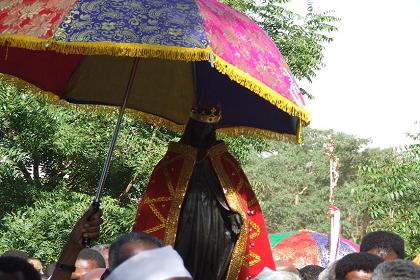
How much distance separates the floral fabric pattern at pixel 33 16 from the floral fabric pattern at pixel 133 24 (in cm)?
7

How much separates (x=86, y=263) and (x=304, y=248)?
33.8ft

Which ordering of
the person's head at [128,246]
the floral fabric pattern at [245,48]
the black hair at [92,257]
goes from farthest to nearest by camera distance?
the black hair at [92,257] → the floral fabric pattern at [245,48] → the person's head at [128,246]

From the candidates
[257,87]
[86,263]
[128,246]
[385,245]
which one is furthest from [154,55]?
[86,263]

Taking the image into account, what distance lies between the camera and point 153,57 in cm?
551

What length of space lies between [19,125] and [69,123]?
2.70 feet

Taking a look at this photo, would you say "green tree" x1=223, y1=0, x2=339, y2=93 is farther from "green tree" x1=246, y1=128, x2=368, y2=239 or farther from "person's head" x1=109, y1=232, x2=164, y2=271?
"green tree" x1=246, y1=128, x2=368, y2=239

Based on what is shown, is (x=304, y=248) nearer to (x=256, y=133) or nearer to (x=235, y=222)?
(x=256, y=133)

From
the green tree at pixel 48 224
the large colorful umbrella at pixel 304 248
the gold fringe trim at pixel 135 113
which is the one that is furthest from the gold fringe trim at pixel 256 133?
the large colorful umbrella at pixel 304 248

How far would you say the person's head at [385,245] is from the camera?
666 cm

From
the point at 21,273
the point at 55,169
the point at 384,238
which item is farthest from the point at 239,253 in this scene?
the point at 55,169

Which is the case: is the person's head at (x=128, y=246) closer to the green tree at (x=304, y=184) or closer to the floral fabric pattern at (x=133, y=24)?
the floral fabric pattern at (x=133, y=24)

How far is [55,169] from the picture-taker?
14.4 metres

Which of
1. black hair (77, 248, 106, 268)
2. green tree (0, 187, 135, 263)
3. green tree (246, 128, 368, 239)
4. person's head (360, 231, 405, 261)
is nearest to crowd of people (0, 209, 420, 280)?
person's head (360, 231, 405, 261)

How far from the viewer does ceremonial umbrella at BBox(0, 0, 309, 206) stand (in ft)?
16.5
